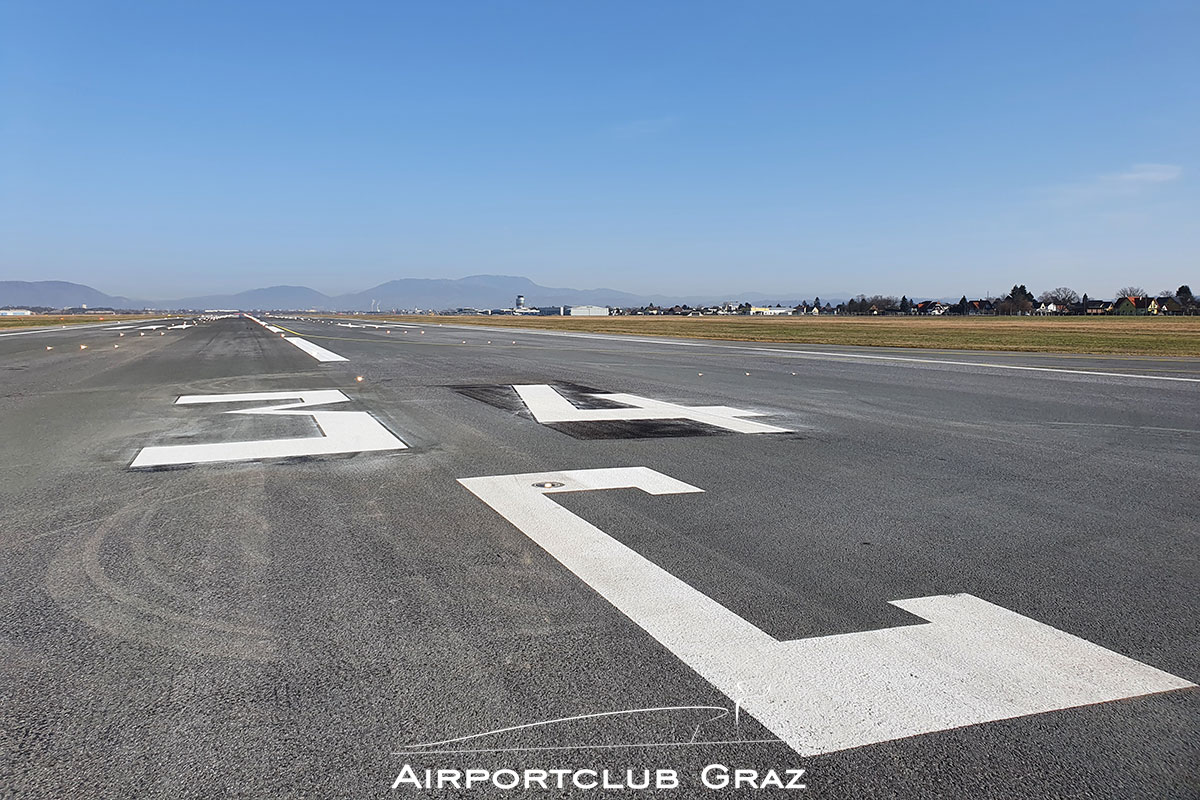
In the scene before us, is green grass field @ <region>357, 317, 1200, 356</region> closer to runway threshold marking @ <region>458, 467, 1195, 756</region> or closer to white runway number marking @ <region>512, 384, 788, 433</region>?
white runway number marking @ <region>512, 384, 788, 433</region>

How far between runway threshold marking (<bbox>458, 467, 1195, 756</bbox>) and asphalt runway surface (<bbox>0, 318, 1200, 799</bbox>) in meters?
0.01

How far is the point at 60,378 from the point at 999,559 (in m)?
14.5

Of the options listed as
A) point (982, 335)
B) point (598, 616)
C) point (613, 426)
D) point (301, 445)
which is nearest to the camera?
point (598, 616)

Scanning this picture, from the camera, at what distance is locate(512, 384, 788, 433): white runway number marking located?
7628mm

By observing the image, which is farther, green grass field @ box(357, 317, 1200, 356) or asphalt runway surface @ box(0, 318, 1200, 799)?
green grass field @ box(357, 317, 1200, 356)

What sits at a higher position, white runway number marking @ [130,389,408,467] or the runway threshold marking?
the runway threshold marking

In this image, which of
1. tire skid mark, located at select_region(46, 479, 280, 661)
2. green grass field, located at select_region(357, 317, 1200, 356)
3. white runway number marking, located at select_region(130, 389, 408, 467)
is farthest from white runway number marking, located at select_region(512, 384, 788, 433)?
green grass field, located at select_region(357, 317, 1200, 356)

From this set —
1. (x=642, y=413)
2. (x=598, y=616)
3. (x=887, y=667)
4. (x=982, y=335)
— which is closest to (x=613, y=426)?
(x=642, y=413)

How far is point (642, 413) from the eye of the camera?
8352 mm

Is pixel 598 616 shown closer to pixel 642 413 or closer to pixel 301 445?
pixel 301 445

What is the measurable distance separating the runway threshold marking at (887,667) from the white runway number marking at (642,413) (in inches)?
174

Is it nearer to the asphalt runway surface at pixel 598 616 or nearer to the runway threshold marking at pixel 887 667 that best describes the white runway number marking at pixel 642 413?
the asphalt runway surface at pixel 598 616

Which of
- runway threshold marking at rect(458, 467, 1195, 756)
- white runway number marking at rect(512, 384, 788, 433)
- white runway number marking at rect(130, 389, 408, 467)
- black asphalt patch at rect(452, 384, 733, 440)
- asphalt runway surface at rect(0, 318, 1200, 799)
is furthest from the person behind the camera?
white runway number marking at rect(512, 384, 788, 433)

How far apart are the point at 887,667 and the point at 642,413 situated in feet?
19.9
